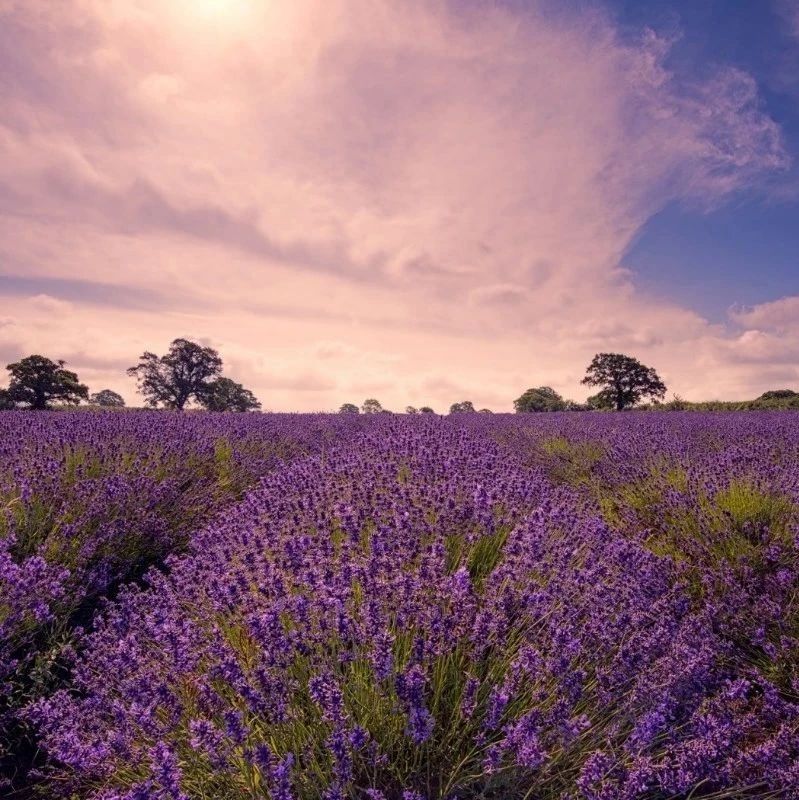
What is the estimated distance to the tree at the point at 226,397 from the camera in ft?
111

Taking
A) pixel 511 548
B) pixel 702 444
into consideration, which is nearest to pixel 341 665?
pixel 511 548

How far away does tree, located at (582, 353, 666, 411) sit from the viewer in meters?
33.4

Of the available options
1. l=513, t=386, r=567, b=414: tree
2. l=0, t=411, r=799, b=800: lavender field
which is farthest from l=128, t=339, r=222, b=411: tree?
l=0, t=411, r=799, b=800: lavender field

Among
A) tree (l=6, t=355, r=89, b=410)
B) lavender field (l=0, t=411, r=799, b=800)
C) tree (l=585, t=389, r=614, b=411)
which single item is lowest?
lavender field (l=0, t=411, r=799, b=800)

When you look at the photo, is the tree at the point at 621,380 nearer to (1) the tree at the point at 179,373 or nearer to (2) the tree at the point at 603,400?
(2) the tree at the point at 603,400

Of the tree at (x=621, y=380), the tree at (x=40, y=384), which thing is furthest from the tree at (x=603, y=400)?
the tree at (x=40, y=384)

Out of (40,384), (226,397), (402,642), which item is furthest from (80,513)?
(226,397)

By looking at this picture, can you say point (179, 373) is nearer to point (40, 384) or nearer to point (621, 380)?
point (40, 384)

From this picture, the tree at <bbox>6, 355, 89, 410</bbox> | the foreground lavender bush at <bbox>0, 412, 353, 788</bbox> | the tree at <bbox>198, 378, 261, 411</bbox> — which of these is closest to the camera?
the foreground lavender bush at <bbox>0, 412, 353, 788</bbox>

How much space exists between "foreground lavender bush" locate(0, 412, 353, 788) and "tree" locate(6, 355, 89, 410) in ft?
75.4

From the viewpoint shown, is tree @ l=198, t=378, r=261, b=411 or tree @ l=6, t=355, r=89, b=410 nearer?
tree @ l=6, t=355, r=89, b=410

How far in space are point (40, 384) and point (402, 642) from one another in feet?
96.5

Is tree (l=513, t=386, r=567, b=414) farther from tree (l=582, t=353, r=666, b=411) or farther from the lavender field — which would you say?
the lavender field

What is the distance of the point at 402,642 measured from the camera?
6.24 ft
